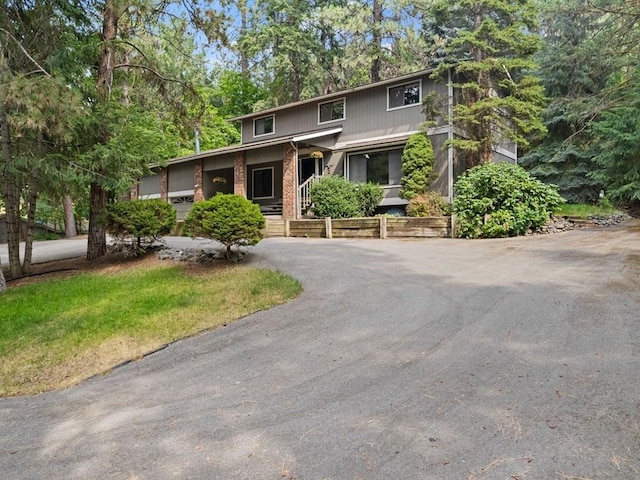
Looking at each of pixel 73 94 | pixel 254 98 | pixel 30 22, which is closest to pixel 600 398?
pixel 73 94

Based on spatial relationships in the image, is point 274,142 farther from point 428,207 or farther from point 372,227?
point 428,207

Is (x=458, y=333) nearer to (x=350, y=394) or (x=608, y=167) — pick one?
(x=350, y=394)

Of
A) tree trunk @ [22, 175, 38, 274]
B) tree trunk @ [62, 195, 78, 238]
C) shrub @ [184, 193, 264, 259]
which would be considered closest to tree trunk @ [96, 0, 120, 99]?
tree trunk @ [22, 175, 38, 274]

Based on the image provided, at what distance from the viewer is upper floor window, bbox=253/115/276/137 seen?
22544 millimetres

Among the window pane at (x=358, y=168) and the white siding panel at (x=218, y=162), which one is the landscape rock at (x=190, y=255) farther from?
the white siding panel at (x=218, y=162)

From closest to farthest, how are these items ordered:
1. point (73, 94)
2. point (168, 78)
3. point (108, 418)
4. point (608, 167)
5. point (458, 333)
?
point (108, 418) < point (458, 333) < point (73, 94) < point (168, 78) < point (608, 167)

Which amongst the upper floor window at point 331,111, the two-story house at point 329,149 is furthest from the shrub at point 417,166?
the upper floor window at point 331,111

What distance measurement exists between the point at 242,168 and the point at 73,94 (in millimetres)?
11911

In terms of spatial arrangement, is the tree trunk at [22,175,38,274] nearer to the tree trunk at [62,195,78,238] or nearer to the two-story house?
the two-story house

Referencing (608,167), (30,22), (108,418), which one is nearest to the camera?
(108,418)

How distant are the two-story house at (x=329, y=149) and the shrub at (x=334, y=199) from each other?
1.52 meters

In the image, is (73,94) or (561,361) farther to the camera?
(73,94)

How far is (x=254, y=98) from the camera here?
119 feet

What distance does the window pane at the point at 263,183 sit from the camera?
72.7ft
